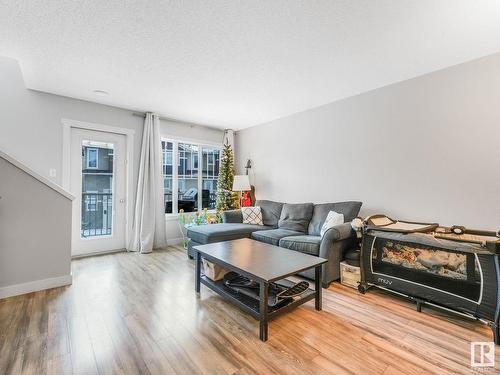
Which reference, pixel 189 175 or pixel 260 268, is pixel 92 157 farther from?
pixel 260 268

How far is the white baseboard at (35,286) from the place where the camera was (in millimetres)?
2422

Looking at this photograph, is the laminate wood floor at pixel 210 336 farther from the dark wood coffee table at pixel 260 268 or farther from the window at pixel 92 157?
the window at pixel 92 157

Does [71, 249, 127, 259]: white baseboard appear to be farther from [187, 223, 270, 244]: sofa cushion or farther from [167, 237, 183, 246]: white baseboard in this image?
[187, 223, 270, 244]: sofa cushion

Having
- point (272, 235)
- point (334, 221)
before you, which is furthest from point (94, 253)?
point (334, 221)

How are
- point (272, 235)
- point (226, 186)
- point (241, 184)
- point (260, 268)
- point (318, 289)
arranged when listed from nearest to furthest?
point (260, 268) → point (318, 289) → point (272, 235) → point (241, 184) → point (226, 186)

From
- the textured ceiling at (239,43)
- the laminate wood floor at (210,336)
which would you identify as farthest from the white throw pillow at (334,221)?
the textured ceiling at (239,43)

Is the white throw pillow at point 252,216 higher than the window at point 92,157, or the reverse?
the window at point 92,157

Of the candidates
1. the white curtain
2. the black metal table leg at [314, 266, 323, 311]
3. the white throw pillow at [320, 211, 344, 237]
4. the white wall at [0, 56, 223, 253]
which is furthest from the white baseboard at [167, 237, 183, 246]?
the black metal table leg at [314, 266, 323, 311]

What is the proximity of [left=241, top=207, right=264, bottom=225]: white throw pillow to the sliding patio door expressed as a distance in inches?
85.3

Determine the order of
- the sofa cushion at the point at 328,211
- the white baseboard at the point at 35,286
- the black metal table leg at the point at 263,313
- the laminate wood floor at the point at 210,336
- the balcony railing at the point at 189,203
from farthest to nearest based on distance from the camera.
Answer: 1. the balcony railing at the point at 189,203
2. the sofa cushion at the point at 328,211
3. the white baseboard at the point at 35,286
4. the black metal table leg at the point at 263,313
5. the laminate wood floor at the point at 210,336

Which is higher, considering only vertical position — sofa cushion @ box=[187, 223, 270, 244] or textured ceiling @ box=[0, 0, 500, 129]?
textured ceiling @ box=[0, 0, 500, 129]

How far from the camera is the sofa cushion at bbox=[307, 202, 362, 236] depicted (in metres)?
3.26

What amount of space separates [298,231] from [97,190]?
3.40 meters

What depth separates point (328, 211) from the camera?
3.52 meters
